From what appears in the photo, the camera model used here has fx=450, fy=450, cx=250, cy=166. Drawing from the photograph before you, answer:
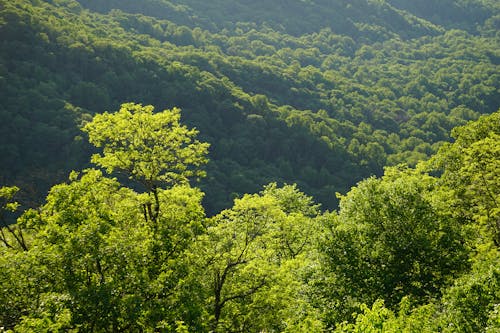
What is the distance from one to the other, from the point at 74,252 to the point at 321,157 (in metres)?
182

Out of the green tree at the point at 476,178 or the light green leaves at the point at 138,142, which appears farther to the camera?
the green tree at the point at 476,178

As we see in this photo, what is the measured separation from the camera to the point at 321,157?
19750 centimetres

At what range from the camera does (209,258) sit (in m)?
27.2

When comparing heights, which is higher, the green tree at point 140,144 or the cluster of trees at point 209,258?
the green tree at point 140,144

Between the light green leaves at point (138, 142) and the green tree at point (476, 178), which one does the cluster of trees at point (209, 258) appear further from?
the green tree at point (476, 178)

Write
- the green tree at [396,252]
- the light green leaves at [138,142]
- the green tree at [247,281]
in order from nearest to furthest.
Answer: the green tree at [396,252] → the light green leaves at [138,142] → the green tree at [247,281]

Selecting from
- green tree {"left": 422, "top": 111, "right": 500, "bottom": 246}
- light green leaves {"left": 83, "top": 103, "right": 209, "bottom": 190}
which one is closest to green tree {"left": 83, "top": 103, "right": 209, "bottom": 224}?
light green leaves {"left": 83, "top": 103, "right": 209, "bottom": 190}

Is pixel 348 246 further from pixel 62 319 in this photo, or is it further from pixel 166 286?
pixel 62 319

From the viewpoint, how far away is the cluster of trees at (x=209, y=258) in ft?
63.8

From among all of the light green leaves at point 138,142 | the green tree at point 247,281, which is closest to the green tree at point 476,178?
the green tree at point 247,281

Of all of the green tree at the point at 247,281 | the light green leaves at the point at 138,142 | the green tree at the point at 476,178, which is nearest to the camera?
the light green leaves at the point at 138,142

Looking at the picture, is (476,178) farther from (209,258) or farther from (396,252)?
(209,258)

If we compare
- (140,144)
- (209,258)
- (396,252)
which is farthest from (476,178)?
(140,144)

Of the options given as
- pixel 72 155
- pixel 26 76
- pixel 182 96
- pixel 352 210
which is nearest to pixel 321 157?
pixel 182 96
